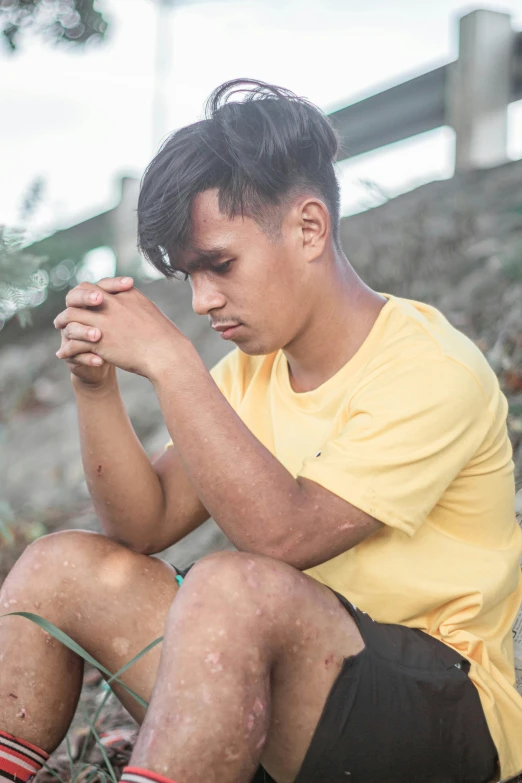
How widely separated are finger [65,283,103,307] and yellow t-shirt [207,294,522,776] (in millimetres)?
558

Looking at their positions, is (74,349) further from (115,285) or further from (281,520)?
(281,520)

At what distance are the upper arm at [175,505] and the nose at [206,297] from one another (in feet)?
1.63

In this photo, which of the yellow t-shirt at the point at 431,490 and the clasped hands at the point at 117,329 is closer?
the yellow t-shirt at the point at 431,490

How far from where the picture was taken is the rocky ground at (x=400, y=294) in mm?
3941

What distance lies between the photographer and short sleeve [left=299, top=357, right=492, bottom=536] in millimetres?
1733

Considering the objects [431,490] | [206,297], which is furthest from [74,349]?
[431,490]

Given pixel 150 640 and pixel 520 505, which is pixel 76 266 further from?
pixel 150 640

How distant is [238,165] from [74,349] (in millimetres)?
535

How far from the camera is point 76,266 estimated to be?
20.4 feet

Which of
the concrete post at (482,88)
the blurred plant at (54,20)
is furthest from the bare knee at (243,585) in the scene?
the concrete post at (482,88)

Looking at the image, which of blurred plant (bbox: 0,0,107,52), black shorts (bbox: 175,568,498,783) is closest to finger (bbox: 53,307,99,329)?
black shorts (bbox: 175,568,498,783)

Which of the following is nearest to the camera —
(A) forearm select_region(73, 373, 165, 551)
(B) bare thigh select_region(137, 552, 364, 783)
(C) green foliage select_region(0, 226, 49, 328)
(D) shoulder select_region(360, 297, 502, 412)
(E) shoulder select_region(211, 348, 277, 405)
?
(B) bare thigh select_region(137, 552, 364, 783)

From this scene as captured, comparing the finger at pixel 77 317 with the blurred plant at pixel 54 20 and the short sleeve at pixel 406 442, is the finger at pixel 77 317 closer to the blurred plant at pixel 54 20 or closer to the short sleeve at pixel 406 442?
the short sleeve at pixel 406 442

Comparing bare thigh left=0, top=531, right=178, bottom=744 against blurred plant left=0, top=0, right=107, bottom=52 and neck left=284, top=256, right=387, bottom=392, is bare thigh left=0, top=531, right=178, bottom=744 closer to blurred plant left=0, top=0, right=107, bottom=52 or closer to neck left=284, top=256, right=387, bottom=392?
neck left=284, top=256, right=387, bottom=392
